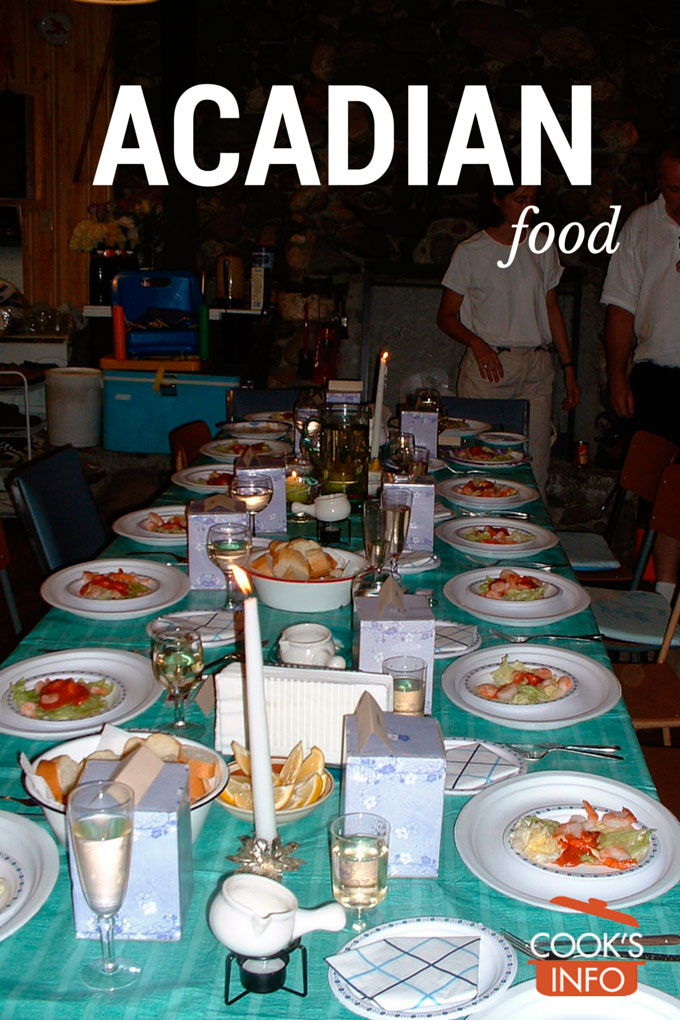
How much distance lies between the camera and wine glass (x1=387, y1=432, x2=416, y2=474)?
2.69 m

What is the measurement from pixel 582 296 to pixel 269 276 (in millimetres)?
1727

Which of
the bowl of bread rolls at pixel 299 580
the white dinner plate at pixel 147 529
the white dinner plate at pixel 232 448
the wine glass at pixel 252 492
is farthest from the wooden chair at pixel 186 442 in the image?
the bowl of bread rolls at pixel 299 580

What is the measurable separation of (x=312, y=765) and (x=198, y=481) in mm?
1762

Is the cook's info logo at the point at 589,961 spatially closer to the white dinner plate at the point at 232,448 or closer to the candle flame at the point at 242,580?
the candle flame at the point at 242,580

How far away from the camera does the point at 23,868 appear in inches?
42.4

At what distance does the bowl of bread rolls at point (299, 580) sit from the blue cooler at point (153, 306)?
3.26 m

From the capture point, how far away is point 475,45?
17.8 feet

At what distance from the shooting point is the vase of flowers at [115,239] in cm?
532

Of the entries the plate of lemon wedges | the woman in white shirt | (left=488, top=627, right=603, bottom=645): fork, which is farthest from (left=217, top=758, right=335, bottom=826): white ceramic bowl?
the woman in white shirt

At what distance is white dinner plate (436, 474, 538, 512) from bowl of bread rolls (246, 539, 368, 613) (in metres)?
0.85

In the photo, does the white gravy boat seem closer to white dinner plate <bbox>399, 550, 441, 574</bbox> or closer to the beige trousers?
white dinner plate <bbox>399, 550, 441, 574</bbox>

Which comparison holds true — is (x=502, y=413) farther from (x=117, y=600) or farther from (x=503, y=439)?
(x=117, y=600)

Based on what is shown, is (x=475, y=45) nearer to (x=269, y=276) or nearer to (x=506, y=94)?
(x=506, y=94)

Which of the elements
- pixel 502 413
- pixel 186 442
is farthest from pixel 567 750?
pixel 502 413
